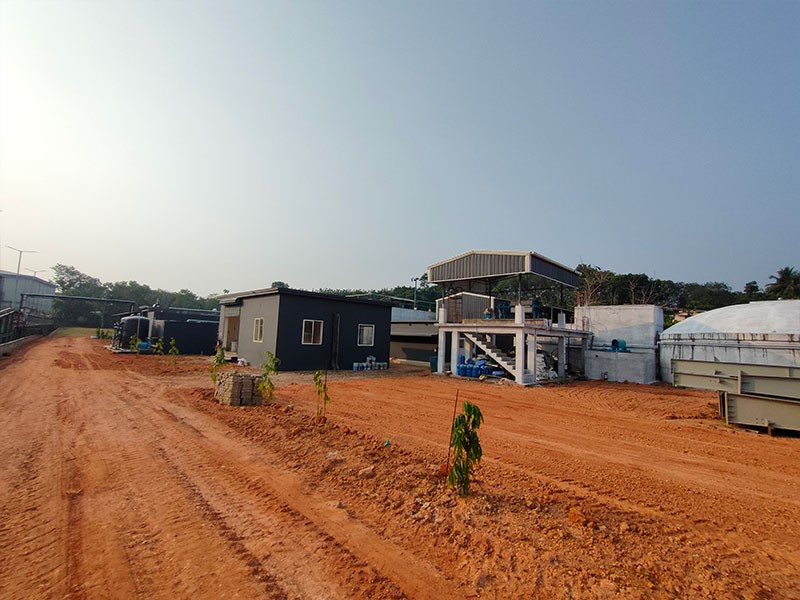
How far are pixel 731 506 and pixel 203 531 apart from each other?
5.83 metres

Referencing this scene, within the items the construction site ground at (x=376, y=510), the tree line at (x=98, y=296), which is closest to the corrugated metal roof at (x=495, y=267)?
the construction site ground at (x=376, y=510)

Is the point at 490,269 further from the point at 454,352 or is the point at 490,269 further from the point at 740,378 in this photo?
the point at 740,378

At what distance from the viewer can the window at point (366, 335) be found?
20156 millimetres

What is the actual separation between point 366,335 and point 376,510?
54.4 feet

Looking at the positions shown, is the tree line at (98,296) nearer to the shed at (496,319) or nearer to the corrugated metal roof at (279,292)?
the corrugated metal roof at (279,292)

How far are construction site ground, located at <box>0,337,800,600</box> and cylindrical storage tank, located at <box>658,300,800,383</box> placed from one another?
32.7ft

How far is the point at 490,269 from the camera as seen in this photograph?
19.1 m

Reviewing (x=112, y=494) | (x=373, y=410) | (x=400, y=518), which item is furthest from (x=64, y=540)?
(x=373, y=410)

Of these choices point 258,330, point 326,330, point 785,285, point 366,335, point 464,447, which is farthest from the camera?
point 785,285

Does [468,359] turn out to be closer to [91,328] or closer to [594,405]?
[594,405]

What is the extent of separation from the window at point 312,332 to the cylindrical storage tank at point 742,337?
1737cm

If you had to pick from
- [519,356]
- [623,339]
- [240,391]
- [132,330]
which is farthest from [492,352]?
[132,330]

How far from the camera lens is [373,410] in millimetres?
9391

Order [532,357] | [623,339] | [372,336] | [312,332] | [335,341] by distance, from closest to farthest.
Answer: [532,357], [312,332], [335,341], [372,336], [623,339]
